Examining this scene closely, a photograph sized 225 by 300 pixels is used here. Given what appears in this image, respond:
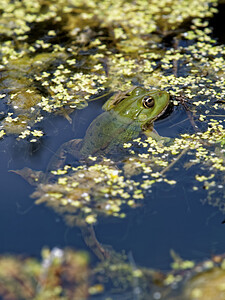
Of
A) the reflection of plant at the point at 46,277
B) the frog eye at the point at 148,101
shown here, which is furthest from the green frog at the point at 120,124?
the reflection of plant at the point at 46,277

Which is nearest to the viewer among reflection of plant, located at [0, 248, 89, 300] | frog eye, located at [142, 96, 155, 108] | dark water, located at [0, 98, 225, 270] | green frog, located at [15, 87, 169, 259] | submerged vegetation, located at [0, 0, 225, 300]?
reflection of plant, located at [0, 248, 89, 300]

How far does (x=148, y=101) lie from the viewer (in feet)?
11.5

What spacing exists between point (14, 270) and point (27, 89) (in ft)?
7.80

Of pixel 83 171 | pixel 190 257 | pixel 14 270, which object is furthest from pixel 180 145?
pixel 14 270

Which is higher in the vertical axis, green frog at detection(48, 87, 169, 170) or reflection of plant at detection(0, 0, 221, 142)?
reflection of plant at detection(0, 0, 221, 142)

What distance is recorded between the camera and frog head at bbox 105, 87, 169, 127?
3.54 m

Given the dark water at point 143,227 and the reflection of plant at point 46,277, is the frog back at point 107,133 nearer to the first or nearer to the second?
the dark water at point 143,227

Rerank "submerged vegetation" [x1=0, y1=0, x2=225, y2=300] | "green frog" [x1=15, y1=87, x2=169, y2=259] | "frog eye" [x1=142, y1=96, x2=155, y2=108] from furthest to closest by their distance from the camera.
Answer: "frog eye" [x1=142, y1=96, x2=155, y2=108], "green frog" [x1=15, y1=87, x2=169, y2=259], "submerged vegetation" [x1=0, y1=0, x2=225, y2=300]

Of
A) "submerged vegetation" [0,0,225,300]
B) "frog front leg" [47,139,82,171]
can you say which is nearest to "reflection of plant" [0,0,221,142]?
"submerged vegetation" [0,0,225,300]

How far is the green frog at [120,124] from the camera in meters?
3.32

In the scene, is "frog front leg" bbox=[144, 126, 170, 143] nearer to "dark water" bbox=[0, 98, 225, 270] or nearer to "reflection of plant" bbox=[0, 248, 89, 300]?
"dark water" bbox=[0, 98, 225, 270]

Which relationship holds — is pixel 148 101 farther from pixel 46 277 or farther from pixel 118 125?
pixel 46 277

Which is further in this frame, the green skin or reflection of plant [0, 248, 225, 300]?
the green skin

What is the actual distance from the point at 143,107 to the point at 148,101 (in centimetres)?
9
